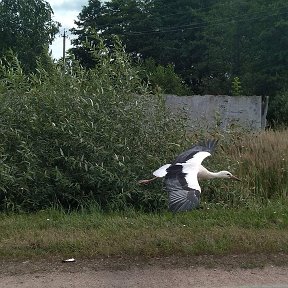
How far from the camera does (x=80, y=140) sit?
27.1 ft

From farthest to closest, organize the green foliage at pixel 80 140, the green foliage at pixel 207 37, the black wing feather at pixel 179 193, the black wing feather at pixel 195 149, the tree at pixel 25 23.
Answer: the tree at pixel 25 23 < the green foliage at pixel 207 37 < the green foliage at pixel 80 140 < the black wing feather at pixel 195 149 < the black wing feather at pixel 179 193

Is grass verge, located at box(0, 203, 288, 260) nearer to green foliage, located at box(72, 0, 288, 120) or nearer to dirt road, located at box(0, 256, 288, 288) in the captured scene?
dirt road, located at box(0, 256, 288, 288)

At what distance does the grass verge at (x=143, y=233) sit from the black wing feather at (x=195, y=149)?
2.66 ft

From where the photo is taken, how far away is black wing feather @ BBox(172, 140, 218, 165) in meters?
8.12

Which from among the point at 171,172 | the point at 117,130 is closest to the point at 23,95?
the point at 117,130

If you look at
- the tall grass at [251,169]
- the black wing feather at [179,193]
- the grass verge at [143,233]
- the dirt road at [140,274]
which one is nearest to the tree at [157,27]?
the tall grass at [251,169]

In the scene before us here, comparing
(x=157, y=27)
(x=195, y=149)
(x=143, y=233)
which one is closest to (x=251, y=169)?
(x=195, y=149)

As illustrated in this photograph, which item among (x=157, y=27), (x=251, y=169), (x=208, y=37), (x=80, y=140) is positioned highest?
(x=157, y=27)

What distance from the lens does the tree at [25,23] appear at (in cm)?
3988

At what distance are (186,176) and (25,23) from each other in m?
36.2

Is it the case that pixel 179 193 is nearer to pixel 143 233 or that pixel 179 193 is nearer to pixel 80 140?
pixel 143 233

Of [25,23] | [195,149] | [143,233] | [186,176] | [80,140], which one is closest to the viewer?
[143,233]

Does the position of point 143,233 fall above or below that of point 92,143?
below

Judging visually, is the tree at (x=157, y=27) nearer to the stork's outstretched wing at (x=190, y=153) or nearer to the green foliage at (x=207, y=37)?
the green foliage at (x=207, y=37)
